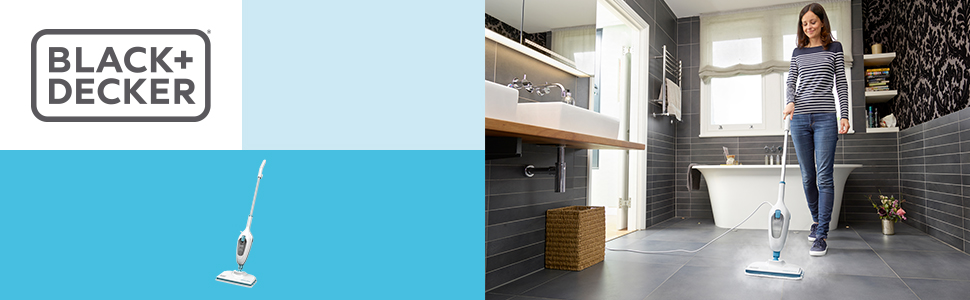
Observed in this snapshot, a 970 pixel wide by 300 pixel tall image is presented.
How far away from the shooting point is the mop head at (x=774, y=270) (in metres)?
2.21

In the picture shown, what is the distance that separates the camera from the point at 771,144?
4.77 metres

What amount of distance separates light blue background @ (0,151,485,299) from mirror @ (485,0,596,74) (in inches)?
38.5

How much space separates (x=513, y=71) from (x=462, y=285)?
1148mm

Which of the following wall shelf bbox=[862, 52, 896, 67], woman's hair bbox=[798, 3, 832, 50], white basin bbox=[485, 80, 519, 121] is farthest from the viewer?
wall shelf bbox=[862, 52, 896, 67]

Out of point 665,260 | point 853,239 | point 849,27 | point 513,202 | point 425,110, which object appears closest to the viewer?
point 425,110

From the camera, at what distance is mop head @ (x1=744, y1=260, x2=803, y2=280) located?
221 centimetres

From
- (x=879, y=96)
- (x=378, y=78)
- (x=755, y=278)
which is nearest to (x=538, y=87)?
(x=755, y=278)

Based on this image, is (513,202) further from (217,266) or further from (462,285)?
(217,266)

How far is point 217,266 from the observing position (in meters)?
1.30

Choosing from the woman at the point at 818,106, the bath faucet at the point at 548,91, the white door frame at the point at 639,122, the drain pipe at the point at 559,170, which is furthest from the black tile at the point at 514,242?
the white door frame at the point at 639,122

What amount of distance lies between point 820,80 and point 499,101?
203 centimetres

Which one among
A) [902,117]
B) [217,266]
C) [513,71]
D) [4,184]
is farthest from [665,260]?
[902,117]

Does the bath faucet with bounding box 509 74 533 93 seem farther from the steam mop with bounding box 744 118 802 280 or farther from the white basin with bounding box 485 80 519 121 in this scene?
the steam mop with bounding box 744 118 802 280

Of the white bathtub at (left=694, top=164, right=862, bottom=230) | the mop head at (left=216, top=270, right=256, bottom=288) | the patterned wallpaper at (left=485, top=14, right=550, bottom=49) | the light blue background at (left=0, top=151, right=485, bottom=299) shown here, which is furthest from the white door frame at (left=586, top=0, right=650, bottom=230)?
the mop head at (left=216, top=270, right=256, bottom=288)
